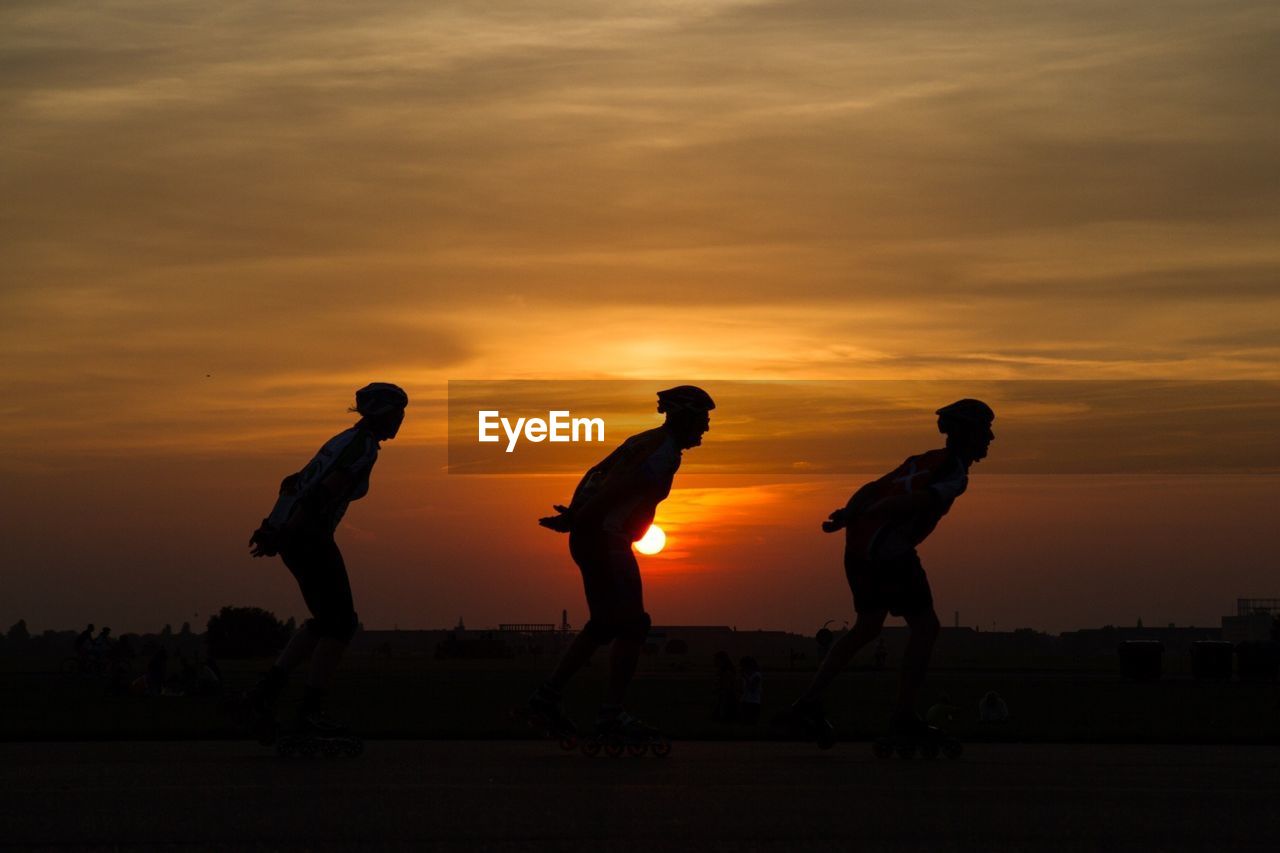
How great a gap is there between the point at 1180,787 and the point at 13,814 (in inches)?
203

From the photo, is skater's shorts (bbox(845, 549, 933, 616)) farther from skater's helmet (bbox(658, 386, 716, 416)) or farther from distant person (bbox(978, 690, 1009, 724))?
distant person (bbox(978, 690, 1009, 724))

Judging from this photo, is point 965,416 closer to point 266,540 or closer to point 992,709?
point 266,540

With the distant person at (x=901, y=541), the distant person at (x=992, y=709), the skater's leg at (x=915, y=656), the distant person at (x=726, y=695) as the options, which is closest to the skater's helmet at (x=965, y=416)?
the distant person at (x=901, y=541)

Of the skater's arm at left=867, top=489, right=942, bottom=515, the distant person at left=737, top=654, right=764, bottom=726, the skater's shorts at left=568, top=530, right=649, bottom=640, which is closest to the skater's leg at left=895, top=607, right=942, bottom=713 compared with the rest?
the skater's arm at left=867, top=489, right=942, bottom=515

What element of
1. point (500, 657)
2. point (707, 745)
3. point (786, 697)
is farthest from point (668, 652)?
point (707, 745)

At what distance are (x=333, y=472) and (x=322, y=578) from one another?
0.64m

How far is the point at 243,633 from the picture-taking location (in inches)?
6240

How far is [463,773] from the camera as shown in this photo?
30.8 ft

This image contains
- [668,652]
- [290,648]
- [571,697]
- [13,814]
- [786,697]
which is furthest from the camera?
[668,652]

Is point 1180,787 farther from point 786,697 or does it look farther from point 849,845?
point 786,697

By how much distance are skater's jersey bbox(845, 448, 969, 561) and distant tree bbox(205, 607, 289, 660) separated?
478 ft

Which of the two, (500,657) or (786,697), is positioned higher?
(500,657)

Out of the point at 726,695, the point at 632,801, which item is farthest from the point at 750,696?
the point at 632,801

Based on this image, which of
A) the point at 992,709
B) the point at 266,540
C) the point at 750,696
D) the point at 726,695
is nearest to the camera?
the point at 266,540
